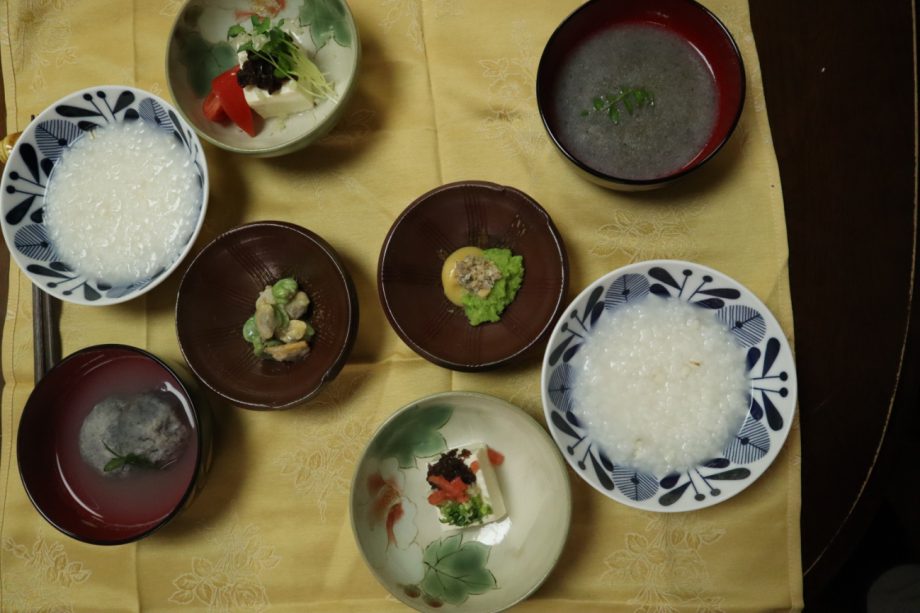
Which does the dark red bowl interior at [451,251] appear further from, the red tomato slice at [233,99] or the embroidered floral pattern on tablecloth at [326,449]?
the red tomato slice at [233,99]

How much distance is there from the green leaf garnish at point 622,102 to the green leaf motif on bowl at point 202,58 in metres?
1.05

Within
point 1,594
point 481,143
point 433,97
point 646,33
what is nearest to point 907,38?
point 646,33

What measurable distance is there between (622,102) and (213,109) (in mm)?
1126

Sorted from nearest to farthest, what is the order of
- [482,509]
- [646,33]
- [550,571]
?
1. [550,571]
2. [482,509]
3. [646,33]

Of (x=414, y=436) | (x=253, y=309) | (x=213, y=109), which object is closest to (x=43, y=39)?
(x=213, y=109)

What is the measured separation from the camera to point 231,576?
180 cm

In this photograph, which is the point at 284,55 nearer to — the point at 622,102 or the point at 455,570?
the point at 622,102

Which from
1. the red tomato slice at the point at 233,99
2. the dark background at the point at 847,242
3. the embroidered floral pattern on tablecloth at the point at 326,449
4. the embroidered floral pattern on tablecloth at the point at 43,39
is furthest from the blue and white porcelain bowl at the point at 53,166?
the dark background at the point at 847,242

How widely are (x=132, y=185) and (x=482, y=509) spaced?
1.31m

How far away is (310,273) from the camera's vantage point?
182 centimetres

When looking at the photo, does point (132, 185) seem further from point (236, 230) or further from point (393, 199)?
point (393, 199)

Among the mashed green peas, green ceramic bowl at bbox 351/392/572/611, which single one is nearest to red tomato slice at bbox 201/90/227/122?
the mashed green peas

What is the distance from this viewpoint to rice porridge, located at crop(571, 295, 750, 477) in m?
1.72

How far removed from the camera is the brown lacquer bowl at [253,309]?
171 cm
